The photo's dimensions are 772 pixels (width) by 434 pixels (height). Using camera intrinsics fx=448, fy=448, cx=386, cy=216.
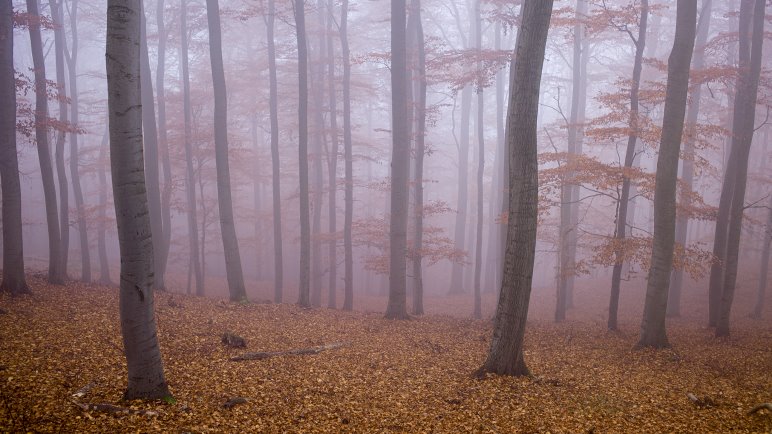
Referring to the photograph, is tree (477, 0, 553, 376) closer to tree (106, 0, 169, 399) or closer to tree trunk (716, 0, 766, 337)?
tree (106, 0, 169, 399)

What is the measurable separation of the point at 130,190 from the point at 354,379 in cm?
425

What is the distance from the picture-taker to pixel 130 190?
497 centimetres

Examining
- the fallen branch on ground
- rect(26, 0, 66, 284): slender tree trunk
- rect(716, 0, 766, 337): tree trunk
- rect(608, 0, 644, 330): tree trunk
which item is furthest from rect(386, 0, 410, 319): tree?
rect(26, 0, 66, 284): slender tree trunk

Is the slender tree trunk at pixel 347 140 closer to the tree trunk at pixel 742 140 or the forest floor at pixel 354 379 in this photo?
the forest floor at pixel 354 379

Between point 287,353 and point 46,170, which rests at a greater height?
point 46,170

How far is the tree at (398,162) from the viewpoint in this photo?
43.1ft

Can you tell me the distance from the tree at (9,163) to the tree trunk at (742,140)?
16884 millimetres

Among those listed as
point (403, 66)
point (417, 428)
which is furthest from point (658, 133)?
point (417, 428)

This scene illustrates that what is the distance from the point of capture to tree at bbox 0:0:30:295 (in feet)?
33.1

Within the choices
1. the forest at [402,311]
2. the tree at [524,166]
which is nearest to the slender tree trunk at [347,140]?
the forest at [402,311]

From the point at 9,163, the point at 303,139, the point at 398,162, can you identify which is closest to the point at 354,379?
the point at 398,162

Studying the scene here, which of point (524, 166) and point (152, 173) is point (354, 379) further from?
point (152, 173)

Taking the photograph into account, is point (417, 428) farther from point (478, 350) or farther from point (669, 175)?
point (669, 175)

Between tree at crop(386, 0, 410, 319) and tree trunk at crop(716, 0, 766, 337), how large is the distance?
838 centimetres
